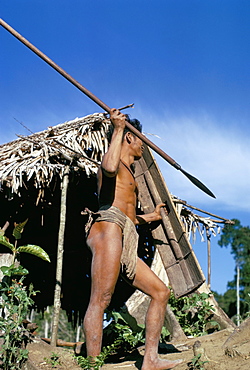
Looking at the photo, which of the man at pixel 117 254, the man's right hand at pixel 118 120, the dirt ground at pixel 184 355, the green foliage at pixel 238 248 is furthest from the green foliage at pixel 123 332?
the green foliage at pixel 238 248

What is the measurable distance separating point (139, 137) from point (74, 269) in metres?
4.45

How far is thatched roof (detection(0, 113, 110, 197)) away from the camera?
5.29m

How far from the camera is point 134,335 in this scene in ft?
16.0

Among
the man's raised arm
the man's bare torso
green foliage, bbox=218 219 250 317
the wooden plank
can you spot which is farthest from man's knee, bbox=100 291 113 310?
green foliage, bbox=218 219 250 317

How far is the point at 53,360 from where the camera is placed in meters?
3.97

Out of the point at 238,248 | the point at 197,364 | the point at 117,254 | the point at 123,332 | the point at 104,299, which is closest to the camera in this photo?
the point at 197,364

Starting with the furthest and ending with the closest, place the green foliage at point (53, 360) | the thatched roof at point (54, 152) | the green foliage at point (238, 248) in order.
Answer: the green foliage at point (238, 248), the thatched roof at point (54, 152), the green foliage at point (53, 360)

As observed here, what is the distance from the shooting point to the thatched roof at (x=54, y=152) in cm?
529

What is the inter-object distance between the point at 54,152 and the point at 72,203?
75.3 inches

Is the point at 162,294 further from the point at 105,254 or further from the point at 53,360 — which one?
the point at 53,360

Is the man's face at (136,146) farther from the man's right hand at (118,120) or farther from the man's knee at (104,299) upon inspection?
the man's knee at (104,299)

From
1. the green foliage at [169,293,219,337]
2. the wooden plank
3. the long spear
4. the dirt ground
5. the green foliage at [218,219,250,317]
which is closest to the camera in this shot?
the dirt ground

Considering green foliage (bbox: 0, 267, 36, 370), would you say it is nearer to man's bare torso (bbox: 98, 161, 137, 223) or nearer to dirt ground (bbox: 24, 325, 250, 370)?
dirt ground (bbox: 24, 325, 250, 370)

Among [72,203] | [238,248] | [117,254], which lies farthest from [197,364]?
[238,248]
